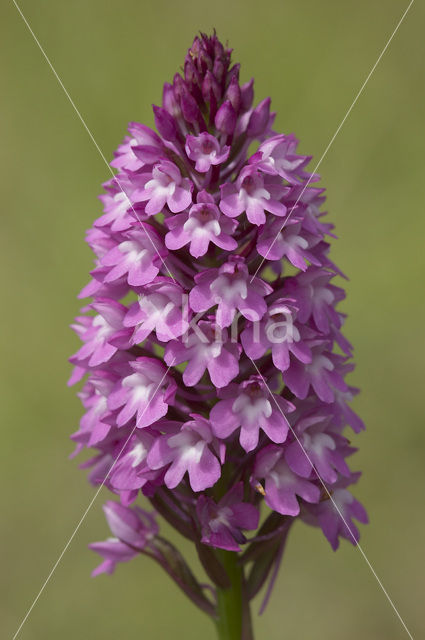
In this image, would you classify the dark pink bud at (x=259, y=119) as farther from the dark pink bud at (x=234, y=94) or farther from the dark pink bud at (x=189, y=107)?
the dark pink bud at (x=189, y=107)

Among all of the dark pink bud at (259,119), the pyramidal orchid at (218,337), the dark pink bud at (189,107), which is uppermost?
the dark pink bud at (189,107)

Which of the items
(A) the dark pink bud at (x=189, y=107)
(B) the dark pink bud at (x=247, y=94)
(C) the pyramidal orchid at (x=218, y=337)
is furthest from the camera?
(B) the dark pink bud at (x=247, y=94)

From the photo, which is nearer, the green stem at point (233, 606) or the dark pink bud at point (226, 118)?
the dark pink bud at point (226, 118)

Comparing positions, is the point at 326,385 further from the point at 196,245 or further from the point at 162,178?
the point at 162,178

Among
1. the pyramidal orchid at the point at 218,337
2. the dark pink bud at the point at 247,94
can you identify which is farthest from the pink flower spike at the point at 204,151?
the dark pink bud at the point at 247,94

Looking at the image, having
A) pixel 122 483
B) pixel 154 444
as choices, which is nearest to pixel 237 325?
pixel 154 444

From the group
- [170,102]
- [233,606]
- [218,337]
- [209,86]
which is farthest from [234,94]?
[233,606]

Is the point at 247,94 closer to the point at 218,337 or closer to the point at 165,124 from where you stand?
the point at 165,124
